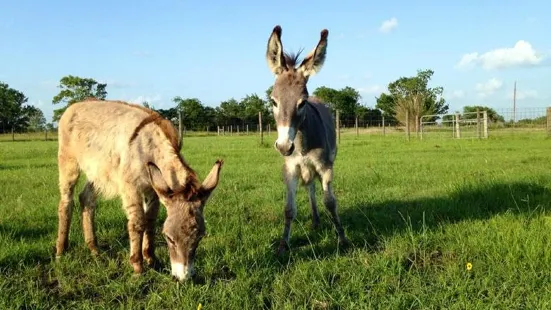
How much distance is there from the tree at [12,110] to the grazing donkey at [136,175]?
6329 centimetres

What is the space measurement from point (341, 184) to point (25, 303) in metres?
6.11

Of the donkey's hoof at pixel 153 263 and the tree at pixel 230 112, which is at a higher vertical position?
the tree at pixel 230 112

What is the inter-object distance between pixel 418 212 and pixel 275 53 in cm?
291

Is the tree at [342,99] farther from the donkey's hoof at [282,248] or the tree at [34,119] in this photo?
the donkey's hoof at [282,248]

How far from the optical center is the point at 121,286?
11.3 feet

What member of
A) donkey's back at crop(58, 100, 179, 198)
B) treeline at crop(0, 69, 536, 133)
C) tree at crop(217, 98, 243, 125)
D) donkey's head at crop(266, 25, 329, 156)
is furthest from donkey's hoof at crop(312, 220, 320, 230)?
tree at crop(217, 98, 243, 125)

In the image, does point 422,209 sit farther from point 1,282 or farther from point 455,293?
point 1,282

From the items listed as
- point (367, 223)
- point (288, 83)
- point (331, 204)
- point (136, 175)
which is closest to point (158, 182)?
point (136, 175)

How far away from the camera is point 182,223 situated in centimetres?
316

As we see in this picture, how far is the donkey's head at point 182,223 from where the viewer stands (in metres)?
3.15

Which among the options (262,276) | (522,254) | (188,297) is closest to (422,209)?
(522,254)

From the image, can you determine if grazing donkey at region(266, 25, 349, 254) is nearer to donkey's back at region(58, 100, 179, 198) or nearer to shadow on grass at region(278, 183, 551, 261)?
shadow on grass at region(278, 183, 551, 261)

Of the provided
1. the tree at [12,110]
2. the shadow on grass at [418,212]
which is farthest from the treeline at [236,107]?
the shadow on grass at [418,212]

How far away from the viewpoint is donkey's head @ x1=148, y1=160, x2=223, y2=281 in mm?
3150
